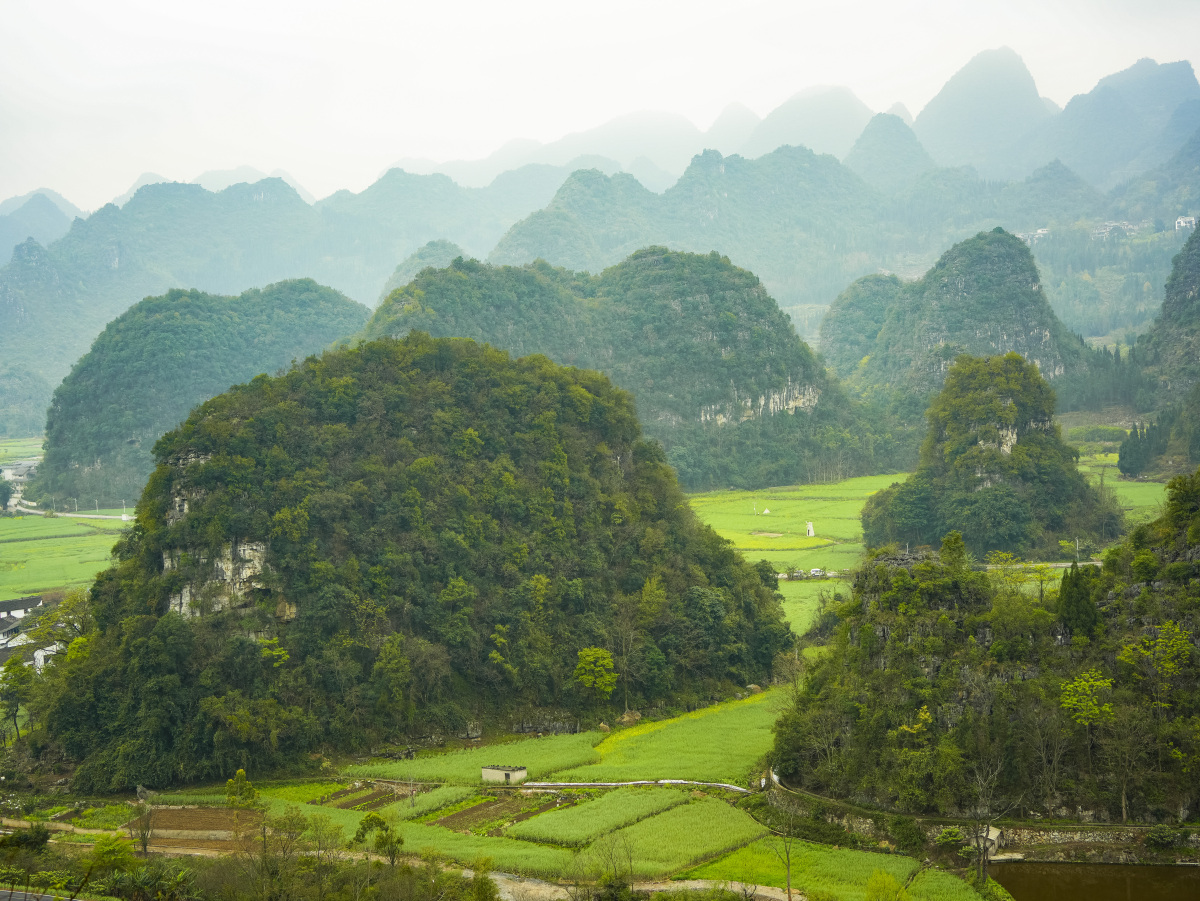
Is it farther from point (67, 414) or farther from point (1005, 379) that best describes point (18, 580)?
point (1005, 379)

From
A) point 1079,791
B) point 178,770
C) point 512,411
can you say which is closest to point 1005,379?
point 512,411

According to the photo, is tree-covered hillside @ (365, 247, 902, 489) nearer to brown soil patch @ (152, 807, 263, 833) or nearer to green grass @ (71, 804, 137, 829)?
green grass @ (71, 804, 137, 829)

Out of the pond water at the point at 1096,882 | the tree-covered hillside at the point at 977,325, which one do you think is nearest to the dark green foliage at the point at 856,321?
the tree-covered hillside at the point at 977,325

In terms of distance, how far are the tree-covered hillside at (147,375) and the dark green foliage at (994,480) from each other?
5576 centimetres

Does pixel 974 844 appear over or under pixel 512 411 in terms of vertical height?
under

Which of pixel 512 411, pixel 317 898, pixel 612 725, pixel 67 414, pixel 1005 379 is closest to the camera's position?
pixel 317 898

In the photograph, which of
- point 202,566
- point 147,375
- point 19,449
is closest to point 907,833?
point 202,566

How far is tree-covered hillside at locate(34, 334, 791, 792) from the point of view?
1499 inches

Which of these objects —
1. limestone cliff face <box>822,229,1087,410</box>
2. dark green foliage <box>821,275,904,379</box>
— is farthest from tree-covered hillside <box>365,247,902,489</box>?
dark green foliage <box>821,275,904,379</box>

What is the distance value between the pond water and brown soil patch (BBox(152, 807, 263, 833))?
838 inches

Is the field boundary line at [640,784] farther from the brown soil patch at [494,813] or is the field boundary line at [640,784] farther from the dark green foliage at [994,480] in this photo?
the dark green foliage at [994,480]

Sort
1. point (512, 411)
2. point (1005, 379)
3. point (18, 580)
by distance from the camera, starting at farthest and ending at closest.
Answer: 1. point (1005, 379)
2. point (18, 580)
3. point (512, 411)

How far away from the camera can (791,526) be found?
80.1 meters

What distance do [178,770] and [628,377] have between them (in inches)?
3265
